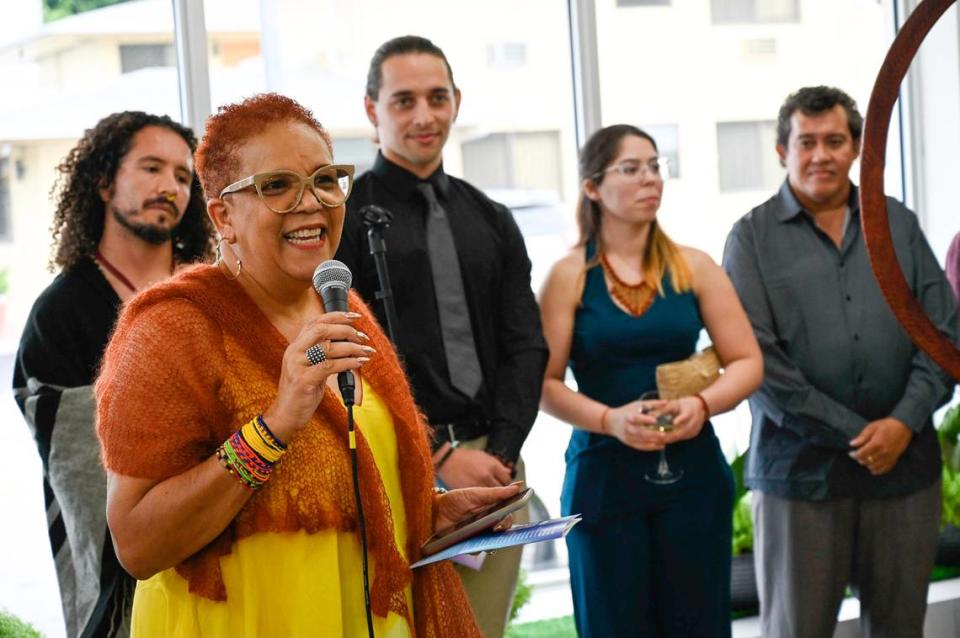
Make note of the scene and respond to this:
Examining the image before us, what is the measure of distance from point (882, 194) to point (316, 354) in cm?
140

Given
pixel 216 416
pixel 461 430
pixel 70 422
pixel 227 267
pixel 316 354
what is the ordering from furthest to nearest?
pixel 461 430, pixel 70 422, pixel 227 267, pixel 216 416, pixel 316 354

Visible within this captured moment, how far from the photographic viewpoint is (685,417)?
11.0ft

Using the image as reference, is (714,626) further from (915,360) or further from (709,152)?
(709,152)

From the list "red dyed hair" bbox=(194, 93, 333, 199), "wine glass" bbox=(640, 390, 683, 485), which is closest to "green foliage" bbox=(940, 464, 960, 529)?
"wine glass" bbox=(640, 390, 683, 485)

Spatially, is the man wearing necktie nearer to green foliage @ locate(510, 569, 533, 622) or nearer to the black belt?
the black belt

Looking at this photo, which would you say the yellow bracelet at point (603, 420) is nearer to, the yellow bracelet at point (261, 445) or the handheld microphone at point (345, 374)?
the handheld microphone at point (345, 374)

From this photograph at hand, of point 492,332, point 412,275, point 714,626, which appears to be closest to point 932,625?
point 714,626

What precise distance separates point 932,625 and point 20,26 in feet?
12.5

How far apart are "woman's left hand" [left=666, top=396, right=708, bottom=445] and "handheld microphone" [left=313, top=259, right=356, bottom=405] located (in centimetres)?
176

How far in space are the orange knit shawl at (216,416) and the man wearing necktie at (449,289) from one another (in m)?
1.16

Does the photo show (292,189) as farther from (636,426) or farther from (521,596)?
(521,596)

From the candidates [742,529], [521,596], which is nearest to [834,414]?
[742,529]

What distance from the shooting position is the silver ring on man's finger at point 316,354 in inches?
64.6

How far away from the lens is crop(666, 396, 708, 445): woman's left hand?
10.9 feet
